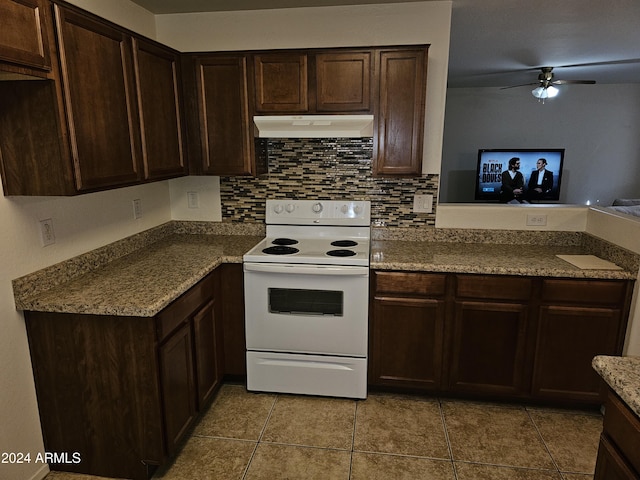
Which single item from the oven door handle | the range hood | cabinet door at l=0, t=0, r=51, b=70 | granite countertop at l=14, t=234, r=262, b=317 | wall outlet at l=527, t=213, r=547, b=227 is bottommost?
the oven door handle

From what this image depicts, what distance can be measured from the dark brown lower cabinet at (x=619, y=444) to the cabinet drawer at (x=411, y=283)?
3.96 ft

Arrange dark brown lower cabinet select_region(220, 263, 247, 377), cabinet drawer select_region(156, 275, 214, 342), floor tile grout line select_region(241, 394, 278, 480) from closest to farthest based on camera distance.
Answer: cabinet drawer select_region(156, 275, 214, 342), floor tile grout line select_region(241, 394, 278, 480), dark brown lower cabinet select_region(220, 263, 247, 377)

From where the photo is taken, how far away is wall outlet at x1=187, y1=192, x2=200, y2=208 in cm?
305

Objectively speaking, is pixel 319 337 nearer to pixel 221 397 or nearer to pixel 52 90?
pixel 221 397

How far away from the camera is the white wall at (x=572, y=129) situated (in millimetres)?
5797

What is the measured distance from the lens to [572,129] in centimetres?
592

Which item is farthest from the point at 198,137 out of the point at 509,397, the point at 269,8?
the point at 509,397

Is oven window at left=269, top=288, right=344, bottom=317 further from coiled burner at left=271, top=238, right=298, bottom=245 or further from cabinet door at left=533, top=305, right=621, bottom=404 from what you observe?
cabinet door at left=533, top=305, right=621, bottom=404

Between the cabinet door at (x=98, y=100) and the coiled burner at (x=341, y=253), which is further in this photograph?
the coiled burner at (x=341, y=253)

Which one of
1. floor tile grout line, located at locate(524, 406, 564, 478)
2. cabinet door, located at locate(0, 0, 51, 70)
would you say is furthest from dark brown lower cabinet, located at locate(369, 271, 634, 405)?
cabinet door, located at locate(0, 0, 51, 70)

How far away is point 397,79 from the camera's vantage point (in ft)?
8.01

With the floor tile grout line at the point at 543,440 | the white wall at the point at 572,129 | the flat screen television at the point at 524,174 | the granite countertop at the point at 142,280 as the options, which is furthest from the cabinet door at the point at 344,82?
the white wall at the point at 572,129

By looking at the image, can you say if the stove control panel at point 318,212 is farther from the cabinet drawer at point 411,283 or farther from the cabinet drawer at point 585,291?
the cabinet drawer at point 585,291

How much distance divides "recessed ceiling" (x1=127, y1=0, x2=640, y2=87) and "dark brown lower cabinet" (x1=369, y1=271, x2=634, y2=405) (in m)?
1.70
